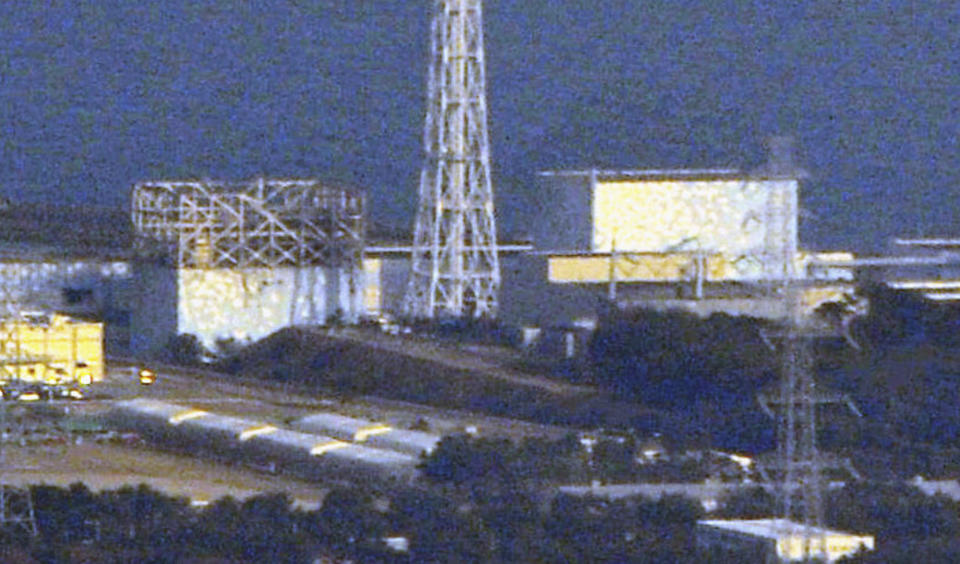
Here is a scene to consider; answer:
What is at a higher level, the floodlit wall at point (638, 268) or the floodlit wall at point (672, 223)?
the floodlit wall at point (672, 223)

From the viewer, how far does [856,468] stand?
78.0 feet

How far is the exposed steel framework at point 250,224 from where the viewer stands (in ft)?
103

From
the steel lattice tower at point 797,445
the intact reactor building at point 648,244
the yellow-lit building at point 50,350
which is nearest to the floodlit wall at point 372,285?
the intact reactor building at point 648,244

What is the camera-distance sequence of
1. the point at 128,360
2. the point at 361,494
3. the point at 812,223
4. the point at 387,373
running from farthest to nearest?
1. the point at 812,223
2. the point at 128,360
3. the point at 387,373
4. the point at 361,494

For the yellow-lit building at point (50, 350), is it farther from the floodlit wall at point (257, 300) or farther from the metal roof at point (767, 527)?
the metal roof at point (767, 527)

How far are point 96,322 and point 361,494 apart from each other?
10.6 meters

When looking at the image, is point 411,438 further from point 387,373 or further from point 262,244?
point 262,244

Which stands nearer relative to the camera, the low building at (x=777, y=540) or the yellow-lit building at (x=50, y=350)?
the low building at (x=777, y=540)

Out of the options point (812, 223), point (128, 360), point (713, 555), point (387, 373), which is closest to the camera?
point (713, 555)

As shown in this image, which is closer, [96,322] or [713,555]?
[713,555]

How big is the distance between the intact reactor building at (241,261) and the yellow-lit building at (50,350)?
144 cm

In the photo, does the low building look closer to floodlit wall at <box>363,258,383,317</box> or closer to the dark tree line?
the dark tree line

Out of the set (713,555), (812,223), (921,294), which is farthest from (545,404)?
(812,223)

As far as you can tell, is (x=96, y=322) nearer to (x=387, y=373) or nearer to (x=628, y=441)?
(x=387, y=373)
